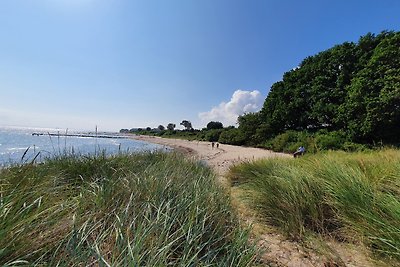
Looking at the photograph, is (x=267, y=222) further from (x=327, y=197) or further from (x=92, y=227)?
(x=92, y=227)

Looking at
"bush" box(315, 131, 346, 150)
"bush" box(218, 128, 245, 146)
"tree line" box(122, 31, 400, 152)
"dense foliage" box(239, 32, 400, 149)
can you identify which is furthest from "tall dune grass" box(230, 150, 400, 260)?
"bush" box(218, 128, 245, 146)

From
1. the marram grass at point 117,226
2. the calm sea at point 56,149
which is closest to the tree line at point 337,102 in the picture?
the calm sea at point 56,149

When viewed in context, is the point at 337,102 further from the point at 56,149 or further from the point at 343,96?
the point at 56,149

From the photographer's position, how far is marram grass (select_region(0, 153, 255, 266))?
4.51 ft

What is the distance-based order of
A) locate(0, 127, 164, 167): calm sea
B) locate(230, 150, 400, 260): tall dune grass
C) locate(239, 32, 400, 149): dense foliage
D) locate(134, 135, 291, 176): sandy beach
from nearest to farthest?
locate(230, 150, 400, 260): tall dune grass → locate(0, 127, 164, 167): calm sea → locate(134, 135, 291, 176): sandy beach → locate(239, 32, 400, 149): dense foliage

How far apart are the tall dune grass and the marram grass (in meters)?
0.94

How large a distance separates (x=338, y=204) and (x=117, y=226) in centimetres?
252

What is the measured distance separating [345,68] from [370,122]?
805cm

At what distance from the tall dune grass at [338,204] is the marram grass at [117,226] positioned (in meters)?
0.94

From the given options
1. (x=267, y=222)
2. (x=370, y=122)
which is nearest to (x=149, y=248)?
(x=267, y=222)

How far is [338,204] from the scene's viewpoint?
2.75m

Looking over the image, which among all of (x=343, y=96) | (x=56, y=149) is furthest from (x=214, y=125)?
(x=56, y=149)

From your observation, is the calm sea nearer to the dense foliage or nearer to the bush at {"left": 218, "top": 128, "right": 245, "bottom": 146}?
the dense foliage

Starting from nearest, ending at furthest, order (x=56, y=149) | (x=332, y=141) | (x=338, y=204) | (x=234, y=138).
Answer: (x=338, y=204) < (x=56, y=149) < (x=332, y=141) < (x=234, y=138)
